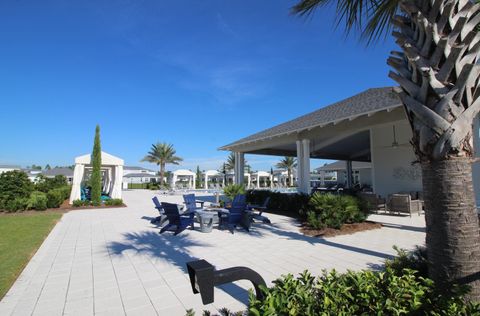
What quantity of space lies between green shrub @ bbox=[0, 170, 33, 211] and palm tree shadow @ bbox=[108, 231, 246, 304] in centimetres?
1069

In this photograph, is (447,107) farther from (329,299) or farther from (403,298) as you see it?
(329,299)

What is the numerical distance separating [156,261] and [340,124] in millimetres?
9101

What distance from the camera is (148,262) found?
227 inches

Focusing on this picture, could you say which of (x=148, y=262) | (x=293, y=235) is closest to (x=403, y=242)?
(x=293, y=235)

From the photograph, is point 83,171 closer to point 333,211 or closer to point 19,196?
point 19,196

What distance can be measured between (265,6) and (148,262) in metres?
5.79

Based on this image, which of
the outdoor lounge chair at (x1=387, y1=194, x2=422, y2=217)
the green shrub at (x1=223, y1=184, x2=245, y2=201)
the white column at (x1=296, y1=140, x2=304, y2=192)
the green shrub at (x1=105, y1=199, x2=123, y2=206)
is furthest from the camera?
the green shrub at (x1=105, y1=199, x2=123, y2=206)

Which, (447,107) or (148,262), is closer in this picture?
(447,107)

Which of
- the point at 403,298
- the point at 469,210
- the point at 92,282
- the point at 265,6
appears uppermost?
the point at 265,6

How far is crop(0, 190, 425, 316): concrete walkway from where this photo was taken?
393cm

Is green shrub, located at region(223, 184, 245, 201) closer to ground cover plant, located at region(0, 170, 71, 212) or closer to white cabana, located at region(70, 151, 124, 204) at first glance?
white cabana, located at region(70, 151, 124, 204)

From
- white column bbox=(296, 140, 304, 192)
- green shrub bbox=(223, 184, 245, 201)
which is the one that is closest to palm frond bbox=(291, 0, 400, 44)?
white column bbox=(296, 140, 304, 192)

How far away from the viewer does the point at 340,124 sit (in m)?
11.5

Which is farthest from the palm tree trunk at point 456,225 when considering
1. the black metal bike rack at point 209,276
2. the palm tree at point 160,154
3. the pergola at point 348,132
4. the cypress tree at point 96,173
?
the palm tree at point 160,154
